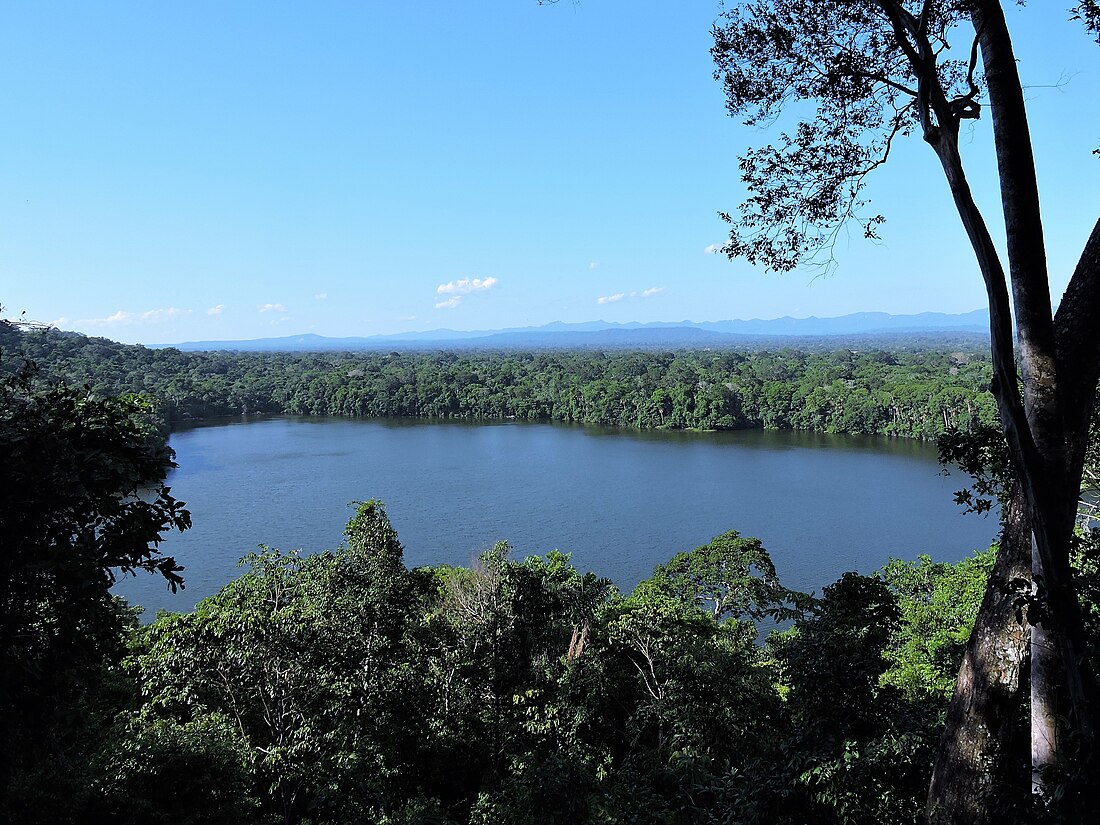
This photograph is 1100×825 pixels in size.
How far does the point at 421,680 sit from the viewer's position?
573 cm

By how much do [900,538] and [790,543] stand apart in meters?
2.86

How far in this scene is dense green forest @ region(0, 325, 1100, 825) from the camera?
261 cm

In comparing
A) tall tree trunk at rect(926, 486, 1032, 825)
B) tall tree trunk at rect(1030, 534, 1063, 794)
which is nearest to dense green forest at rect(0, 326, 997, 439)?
tall tree trunk at rect(926, 486, 1032, 825)

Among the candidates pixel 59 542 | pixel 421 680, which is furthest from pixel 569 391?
pixel 59 542

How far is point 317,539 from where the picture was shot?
63.3ft

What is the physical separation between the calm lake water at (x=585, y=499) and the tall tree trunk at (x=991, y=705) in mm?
12080

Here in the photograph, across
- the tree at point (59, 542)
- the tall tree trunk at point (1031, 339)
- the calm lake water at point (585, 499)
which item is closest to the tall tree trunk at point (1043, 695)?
the tall tree trunk at point (1031, 339)

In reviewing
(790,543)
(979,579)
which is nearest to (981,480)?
(979,579)

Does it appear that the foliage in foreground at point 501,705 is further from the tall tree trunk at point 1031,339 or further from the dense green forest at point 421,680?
the tall tree trunk at point 1031,339

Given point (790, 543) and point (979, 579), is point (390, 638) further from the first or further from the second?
point (790, 543)

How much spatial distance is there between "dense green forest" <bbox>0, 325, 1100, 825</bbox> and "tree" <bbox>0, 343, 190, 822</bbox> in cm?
1

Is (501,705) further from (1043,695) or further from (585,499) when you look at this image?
(585,499)

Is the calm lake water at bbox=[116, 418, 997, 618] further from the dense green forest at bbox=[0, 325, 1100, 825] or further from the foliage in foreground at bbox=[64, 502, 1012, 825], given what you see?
the foliage in foreground at bbox=[64, 502, 1012, 825]

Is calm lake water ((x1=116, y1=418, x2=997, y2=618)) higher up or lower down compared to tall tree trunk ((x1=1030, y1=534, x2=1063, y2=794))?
lower down
